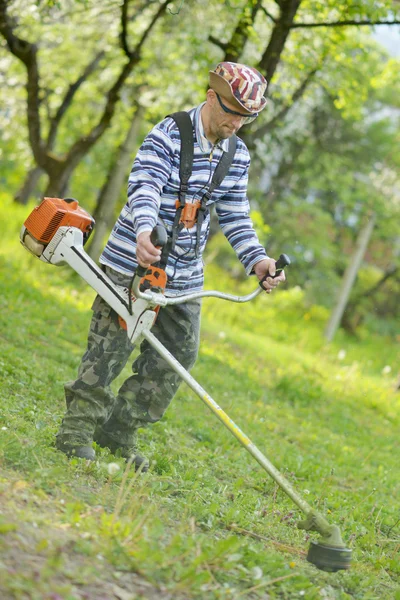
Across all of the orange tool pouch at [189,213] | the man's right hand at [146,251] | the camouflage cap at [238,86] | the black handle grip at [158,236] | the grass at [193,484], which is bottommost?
the grass at [193,484]

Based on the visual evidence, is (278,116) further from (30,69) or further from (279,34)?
(30,69)

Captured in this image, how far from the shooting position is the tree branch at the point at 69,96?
55.0 ft

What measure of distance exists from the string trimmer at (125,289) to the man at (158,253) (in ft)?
0.47

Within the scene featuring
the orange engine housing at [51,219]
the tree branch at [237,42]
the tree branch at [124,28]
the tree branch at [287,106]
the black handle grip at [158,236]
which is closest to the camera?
the black handle grip at [158,236]

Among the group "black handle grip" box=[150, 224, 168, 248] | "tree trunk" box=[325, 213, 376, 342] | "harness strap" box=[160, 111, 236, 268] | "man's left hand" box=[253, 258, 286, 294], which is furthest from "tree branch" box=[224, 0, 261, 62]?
"tree trunk" box=[325, 213, 376, 342]

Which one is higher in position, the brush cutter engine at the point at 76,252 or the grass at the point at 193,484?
the brush cutter engine at the point at 76,252

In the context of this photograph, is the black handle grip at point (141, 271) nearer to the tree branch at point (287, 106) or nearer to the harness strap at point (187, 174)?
the harness strap at point (187, 174)

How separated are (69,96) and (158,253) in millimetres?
13598

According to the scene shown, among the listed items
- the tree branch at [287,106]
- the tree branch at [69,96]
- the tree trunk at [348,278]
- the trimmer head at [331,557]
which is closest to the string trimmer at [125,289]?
the trimmer head at [331,557]

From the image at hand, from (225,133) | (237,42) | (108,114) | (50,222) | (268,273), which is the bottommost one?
(50,222)

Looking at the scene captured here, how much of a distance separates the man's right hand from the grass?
3.02ft

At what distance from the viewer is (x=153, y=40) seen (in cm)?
1616

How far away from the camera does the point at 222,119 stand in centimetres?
425

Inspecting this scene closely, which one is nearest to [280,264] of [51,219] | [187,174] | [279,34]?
[187,174]
